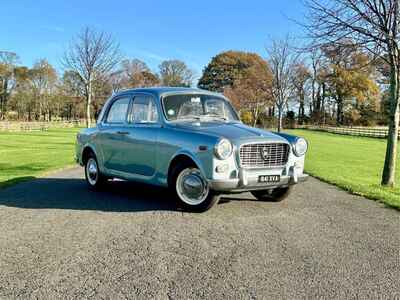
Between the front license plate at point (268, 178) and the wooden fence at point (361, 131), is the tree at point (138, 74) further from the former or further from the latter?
the front license plate at point (268, 178)

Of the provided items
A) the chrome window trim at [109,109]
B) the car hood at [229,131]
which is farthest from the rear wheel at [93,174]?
the car hood at [229,131]

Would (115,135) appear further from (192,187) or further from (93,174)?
(192,187)

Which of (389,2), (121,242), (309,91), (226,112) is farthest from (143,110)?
(309,91)

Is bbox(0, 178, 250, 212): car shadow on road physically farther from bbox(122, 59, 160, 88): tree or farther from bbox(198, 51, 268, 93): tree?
bbox(198, 51, 268, 93): tree

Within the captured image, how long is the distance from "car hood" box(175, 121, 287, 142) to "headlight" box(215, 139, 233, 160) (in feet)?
0.51

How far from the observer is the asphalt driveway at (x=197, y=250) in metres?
3.37

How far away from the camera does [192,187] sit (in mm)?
6168

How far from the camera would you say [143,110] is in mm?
7426

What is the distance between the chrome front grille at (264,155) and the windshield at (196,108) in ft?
4.93

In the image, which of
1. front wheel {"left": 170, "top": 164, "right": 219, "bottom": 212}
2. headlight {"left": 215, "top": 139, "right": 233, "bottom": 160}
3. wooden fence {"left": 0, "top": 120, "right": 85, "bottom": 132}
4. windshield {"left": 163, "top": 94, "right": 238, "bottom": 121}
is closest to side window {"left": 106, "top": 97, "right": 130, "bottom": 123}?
windshield {"left": 163, "top": 94, "right": 238, "bottom": 121}

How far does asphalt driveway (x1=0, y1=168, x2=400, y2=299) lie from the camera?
337cm

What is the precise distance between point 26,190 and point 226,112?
4.41m

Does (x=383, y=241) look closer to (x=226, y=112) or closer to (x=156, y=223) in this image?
(x=156, y=223)

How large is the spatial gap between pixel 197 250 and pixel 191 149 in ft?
6.74
